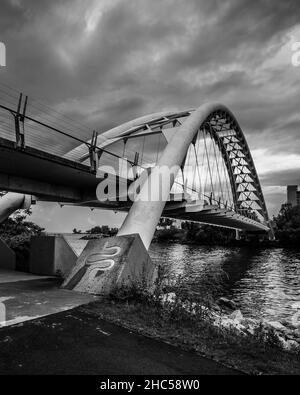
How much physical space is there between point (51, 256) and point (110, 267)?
17.1ft

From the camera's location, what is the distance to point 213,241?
101 meters

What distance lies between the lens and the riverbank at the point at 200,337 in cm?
474

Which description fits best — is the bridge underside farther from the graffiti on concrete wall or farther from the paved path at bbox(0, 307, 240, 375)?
the paved path at bbox(0, 307, 240, 375)

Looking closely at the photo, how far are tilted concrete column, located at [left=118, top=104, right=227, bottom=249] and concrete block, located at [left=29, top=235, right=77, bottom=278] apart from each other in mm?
2518

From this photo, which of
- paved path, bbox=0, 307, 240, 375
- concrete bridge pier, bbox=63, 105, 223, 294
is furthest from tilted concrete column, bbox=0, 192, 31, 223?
paved path, bbox=0, 307, 240, 375

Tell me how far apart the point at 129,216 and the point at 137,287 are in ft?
22.5

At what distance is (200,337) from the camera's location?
19.2 feet

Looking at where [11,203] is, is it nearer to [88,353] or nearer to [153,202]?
[153,202]

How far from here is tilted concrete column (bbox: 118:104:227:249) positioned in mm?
14695

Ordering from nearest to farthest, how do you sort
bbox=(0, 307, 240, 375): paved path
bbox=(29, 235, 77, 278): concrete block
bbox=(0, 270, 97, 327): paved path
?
1. bbox=(0, 307, 240, 375): paved path
2. bbox=(0, 270, 97, 327): paved path
3. bbox=(29, 235, 77, 278): concrete block

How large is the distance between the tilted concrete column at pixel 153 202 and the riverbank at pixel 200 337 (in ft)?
21.3

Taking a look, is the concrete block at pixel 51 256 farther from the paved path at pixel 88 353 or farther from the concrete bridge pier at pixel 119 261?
the paved path at pixel 88 353

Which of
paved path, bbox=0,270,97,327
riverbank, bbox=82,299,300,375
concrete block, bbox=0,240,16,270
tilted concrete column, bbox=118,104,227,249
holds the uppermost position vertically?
tilted concrete column, bbox=118,104,227,249
